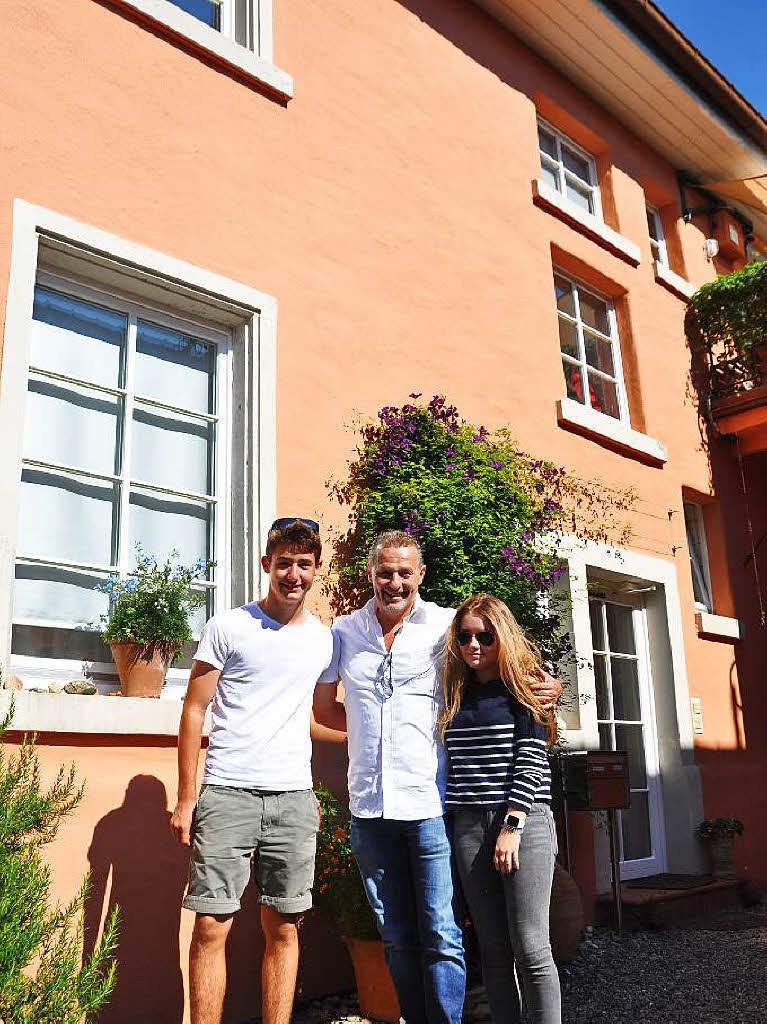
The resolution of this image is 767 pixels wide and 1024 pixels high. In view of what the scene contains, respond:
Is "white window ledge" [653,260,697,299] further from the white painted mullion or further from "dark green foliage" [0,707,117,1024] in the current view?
"dark green foliage" [0,707,117,1024]

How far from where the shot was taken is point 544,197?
7.82 metres

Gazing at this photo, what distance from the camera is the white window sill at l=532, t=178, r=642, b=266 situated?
785 centimetres

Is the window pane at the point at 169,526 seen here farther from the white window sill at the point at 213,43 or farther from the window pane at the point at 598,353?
the window pane at the point at 598,353

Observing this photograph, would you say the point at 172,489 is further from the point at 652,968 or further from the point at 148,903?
the point at 652,968

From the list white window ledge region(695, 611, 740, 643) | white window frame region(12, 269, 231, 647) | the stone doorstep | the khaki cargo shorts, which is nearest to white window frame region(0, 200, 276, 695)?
white window frame region(12, 269, 231, 647)

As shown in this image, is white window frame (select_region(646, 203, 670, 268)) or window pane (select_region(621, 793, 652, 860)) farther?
white window frame (select_region(646, 203, 670, 268))

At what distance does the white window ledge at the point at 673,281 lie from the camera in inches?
356

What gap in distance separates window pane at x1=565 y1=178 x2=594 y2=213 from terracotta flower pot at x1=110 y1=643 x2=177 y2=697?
6397 mm

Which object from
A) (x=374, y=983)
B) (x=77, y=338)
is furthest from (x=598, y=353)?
(x=374, y=983)

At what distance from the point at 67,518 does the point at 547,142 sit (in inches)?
250

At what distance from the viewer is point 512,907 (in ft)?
10.1

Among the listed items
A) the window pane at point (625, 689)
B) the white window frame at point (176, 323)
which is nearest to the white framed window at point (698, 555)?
the window pane at point (625, 689)

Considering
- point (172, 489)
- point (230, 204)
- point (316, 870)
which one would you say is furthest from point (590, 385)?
point (316, 870)

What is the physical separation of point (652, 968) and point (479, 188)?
17.8 feet
